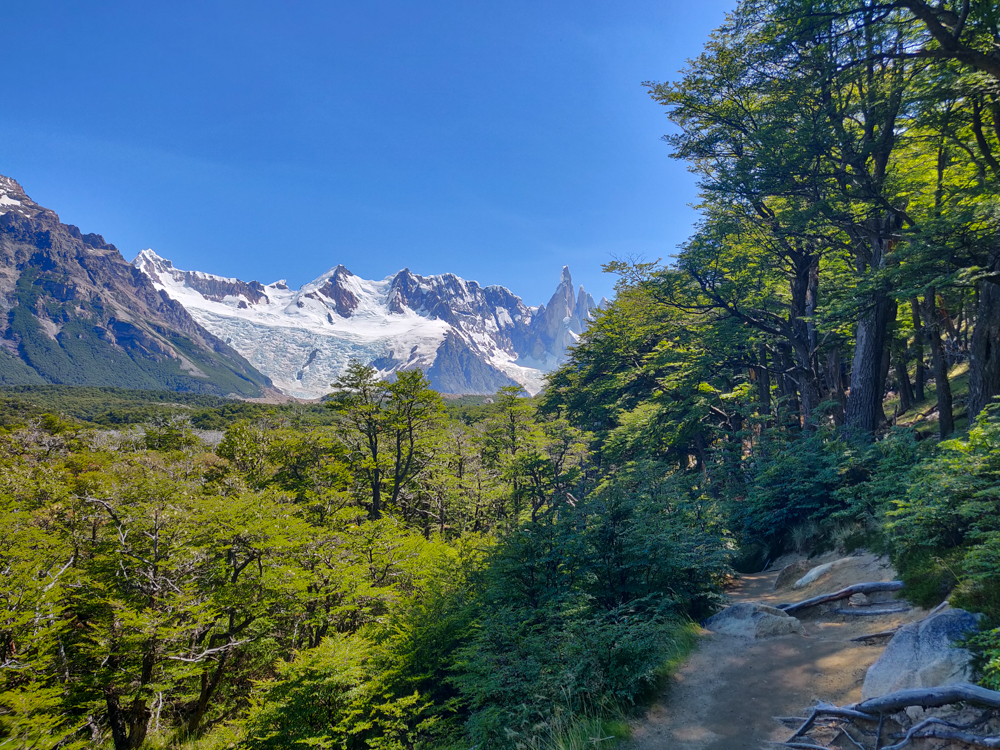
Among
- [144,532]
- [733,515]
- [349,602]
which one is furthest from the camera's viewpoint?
[733,515]

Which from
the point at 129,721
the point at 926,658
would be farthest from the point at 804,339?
the point at 129,721

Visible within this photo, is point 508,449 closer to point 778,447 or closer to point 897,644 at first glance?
point 778,447

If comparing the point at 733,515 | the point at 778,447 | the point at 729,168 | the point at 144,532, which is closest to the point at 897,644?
the point at 733,515

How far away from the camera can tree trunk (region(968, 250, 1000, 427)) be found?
9844mm

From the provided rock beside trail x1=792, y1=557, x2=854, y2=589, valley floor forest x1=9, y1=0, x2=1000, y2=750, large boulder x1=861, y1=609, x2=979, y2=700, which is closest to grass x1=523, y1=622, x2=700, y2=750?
valley floor forest x1=9, y1=0, x2=1000, y2=750

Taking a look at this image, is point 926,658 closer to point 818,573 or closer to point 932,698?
point 932,698

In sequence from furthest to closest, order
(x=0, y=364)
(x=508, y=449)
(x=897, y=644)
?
(x=0, y=364), (x=508, y=449), (x=897, y=644)

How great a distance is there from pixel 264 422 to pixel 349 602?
30669 millimetres

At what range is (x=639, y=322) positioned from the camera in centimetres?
2333

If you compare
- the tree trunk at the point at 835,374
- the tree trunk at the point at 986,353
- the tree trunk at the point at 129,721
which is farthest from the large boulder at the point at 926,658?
the tree trunk at the point at 129,721

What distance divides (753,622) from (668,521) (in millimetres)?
2634

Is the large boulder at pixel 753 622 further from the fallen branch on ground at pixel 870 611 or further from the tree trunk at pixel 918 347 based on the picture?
the tree trunk at pixel 918 347

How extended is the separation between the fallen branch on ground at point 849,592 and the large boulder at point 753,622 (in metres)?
0.58

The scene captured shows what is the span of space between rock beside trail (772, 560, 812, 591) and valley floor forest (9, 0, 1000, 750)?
83cm
